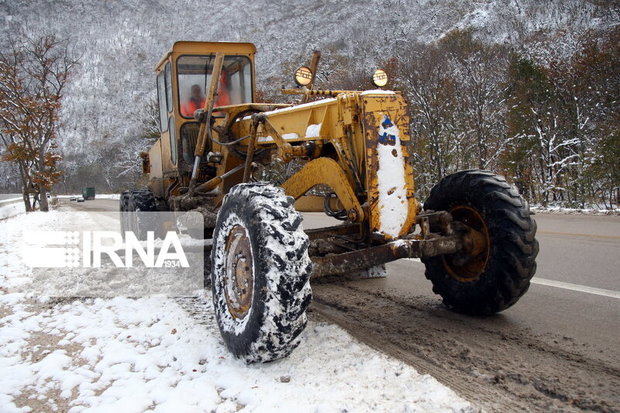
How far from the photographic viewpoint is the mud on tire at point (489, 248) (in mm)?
4242

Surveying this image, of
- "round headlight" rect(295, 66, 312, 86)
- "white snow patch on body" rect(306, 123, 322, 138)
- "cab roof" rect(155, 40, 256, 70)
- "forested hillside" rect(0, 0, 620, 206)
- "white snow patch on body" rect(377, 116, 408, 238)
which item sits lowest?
"white snow patch on body" rect(377, 116, 408, 238)

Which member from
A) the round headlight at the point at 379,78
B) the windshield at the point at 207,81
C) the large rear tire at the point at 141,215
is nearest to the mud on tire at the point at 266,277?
the round headlight at the point at 379,78

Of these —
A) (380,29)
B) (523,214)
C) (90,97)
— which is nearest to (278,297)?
(523,214)

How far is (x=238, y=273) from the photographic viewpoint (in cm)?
395

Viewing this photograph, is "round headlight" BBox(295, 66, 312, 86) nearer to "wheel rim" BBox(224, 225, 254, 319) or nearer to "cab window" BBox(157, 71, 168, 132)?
"wheel rim" BBox(224, 225, 254, 319)

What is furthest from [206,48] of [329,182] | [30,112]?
[30,112]

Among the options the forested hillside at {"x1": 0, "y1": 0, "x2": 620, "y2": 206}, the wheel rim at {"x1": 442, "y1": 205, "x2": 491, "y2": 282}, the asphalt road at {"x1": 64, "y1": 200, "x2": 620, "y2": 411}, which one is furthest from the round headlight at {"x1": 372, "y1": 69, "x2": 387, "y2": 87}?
the forested hillside at {"x1": 0, "y1": 0, "x2": 620, "y2": 206}

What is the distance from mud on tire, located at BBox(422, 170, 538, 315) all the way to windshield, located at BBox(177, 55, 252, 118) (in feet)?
12.3

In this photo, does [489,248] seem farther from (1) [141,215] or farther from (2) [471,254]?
(1) [141,215]

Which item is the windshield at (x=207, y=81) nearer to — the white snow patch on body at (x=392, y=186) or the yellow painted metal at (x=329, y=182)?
the yellow painted metal at (x=329, y=182)

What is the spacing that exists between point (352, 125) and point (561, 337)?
91.1 inches

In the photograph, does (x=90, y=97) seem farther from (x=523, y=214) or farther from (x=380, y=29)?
(x=523, y=214)

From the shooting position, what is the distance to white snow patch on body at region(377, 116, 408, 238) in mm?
4055

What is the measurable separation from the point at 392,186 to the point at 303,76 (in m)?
1.93
